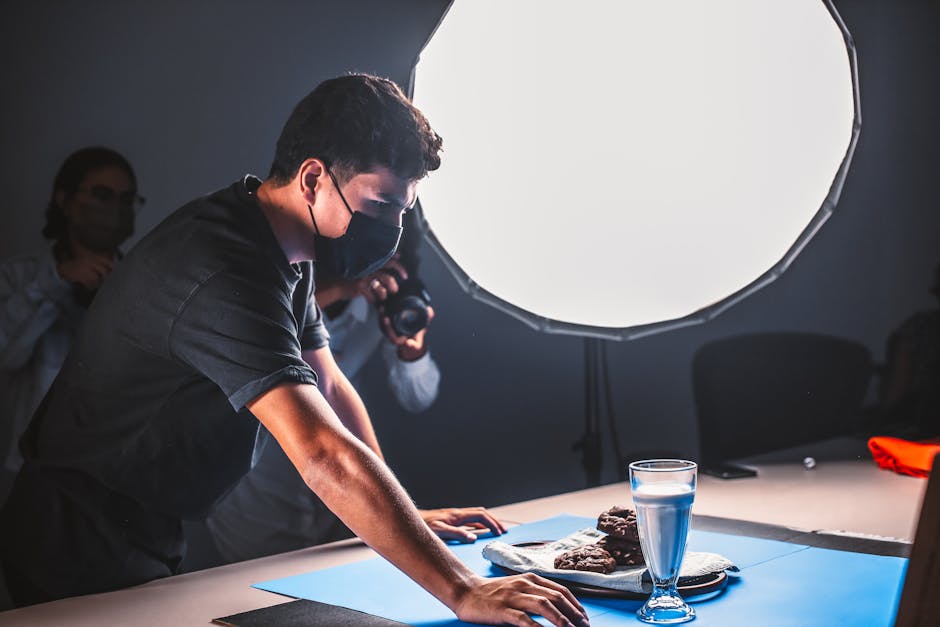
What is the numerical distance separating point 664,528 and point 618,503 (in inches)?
29.3

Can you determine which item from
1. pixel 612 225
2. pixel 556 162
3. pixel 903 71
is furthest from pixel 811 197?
pixel 903 71

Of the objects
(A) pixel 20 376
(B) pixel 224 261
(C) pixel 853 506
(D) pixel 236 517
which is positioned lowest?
(D) pixel 236 517

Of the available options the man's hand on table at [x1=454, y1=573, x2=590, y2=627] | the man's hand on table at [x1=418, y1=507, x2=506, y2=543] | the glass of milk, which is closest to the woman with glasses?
the man's hand on table at [x1=418, y1=507, x2=506, y2=543]

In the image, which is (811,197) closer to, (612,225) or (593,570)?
(612,225)

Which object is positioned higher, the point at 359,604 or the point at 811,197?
the point at 811,197

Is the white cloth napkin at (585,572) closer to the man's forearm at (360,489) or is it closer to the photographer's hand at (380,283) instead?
the man's forearm at (360,489)

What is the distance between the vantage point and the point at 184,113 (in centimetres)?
204

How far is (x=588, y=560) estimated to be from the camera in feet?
3.63

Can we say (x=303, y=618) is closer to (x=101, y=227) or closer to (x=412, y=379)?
(x=101, y=227)

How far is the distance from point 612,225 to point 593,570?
1.01 metres

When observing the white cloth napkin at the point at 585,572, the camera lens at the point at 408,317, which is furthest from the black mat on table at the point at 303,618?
the camera lens at the point at 408,317

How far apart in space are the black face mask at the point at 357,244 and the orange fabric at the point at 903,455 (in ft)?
3.96

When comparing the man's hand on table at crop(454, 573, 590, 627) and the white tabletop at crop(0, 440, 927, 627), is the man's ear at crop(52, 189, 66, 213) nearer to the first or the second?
the white tabletop at crop(0, 440, 927, 627)

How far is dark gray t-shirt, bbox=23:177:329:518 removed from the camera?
45.6 inches
